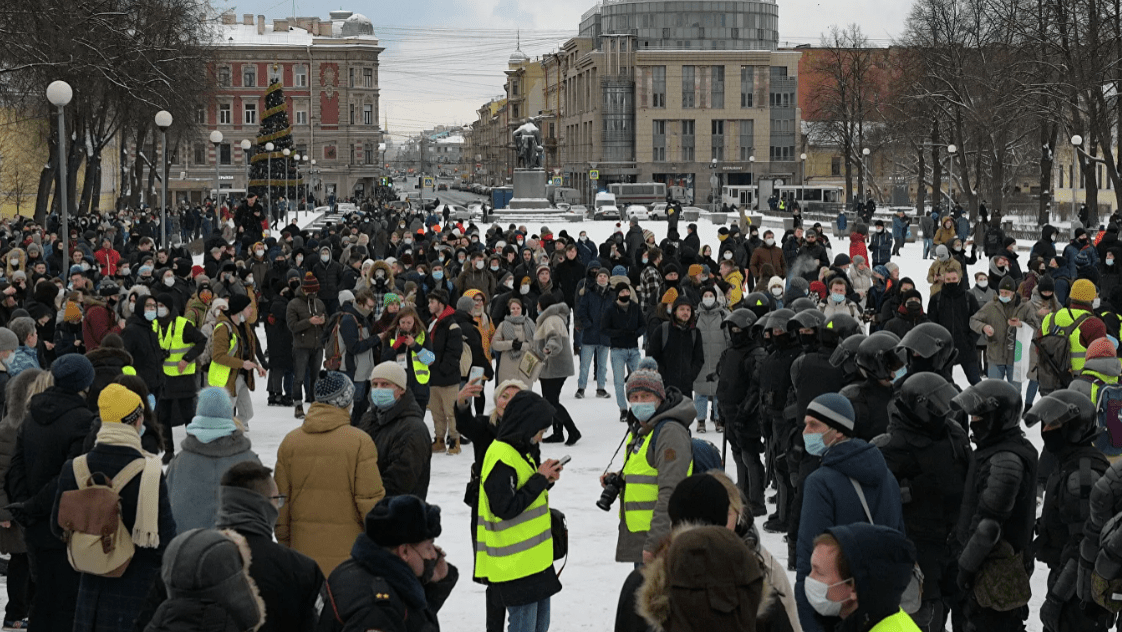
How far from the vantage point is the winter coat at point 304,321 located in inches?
573

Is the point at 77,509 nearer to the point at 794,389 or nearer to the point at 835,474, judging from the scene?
the point at 835,474

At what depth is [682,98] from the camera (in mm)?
102000

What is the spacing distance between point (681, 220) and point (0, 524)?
51780mm

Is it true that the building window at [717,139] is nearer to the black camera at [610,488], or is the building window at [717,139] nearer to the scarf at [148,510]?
the black camera at [610,488]

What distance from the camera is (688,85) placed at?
10212 cm

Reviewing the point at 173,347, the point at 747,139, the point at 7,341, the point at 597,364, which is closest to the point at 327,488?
the point at 7,341

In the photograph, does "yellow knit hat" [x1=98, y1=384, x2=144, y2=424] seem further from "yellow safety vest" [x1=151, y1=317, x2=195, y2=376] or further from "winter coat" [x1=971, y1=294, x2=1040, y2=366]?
"winter coat" [x1=971, y1=294, x2=1040, y2=366]

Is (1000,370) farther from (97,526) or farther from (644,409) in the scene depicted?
(97,526)

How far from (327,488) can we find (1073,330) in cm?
795

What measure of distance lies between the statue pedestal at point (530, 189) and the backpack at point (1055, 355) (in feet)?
153

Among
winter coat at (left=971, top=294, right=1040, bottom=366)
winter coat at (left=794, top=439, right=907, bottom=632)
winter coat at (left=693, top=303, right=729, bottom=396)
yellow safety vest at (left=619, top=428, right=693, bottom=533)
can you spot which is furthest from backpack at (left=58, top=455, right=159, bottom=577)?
winter coat at (left=971, top=294, right=1040, bottom=366)

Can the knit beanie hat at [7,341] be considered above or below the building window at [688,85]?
below

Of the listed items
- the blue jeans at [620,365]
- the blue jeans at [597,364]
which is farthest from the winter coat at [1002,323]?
the blue jeans at [597,364]

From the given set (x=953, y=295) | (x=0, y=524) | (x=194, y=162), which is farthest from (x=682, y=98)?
(x=0, y=524)
